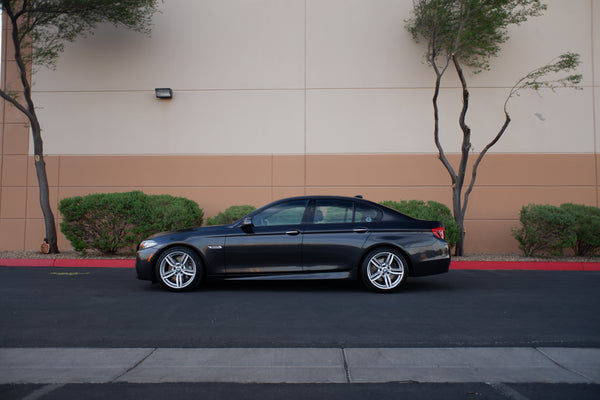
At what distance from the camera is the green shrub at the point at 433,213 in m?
11.2

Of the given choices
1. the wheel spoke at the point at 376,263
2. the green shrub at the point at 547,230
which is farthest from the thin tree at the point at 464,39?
the wheel spoke at the point at 376,263

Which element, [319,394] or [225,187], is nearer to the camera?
[319,394]

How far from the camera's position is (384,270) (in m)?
7.43

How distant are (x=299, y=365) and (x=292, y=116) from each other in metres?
9.95

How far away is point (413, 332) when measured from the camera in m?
5.18

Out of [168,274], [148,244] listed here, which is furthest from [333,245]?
[148,244]

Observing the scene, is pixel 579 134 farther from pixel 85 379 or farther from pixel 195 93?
pixel 85 379

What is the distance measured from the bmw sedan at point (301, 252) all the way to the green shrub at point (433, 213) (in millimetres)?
3553

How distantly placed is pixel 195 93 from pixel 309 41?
3.39m

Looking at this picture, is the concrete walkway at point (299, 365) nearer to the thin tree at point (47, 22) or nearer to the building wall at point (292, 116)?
the thin tree at point (47, 22)

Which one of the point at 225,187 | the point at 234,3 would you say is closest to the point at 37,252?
the point at 225,187

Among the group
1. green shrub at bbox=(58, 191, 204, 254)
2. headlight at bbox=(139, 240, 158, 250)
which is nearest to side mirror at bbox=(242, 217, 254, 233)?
headlight at bbox=(139, 240, 158, 250)

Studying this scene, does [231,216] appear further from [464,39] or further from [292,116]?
[464,39]

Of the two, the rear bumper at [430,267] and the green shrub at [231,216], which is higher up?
the green shrub at [231,216]
